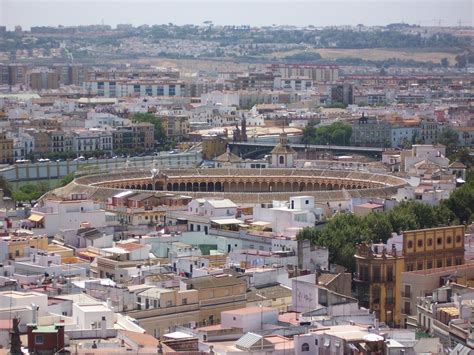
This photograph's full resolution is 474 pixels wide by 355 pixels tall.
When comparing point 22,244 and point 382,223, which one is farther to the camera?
point 382,223

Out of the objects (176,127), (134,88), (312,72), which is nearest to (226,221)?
(176,127)

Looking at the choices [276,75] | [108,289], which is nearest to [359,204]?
→ [108,289]

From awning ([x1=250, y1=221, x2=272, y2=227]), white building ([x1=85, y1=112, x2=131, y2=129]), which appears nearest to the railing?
awning ([x1=250, y1=221, x2=272, y2=227])

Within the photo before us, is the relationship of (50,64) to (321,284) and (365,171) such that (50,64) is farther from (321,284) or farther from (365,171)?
(321,284)

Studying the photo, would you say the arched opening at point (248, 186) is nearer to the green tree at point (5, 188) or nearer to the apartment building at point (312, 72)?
the green tree at point (5, 188)

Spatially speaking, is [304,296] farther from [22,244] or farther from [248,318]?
[22,244]

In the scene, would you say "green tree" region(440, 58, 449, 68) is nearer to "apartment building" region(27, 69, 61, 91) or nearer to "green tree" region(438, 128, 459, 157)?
"apartment building" region(27, 69, 61, 91)
